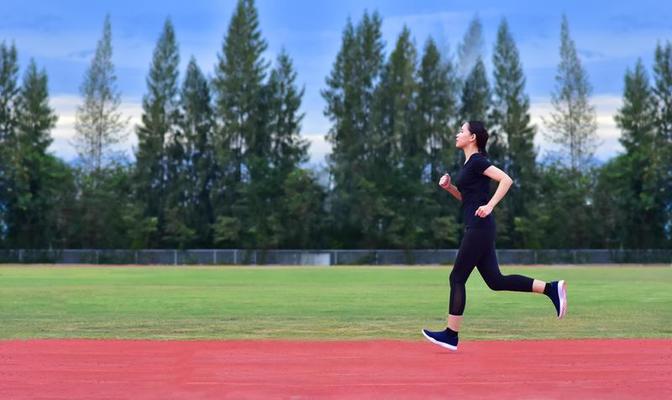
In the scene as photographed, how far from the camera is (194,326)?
14008mm

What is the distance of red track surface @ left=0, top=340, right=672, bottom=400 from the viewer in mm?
7289

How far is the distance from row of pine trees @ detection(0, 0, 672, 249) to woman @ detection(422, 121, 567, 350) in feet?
215

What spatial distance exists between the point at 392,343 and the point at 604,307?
365 inches

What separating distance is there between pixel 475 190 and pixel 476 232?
1.54 ft

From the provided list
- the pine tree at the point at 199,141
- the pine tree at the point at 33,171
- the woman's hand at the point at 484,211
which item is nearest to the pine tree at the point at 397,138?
the pine tree at the point at 199,141

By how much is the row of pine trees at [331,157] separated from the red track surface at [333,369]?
64748mm

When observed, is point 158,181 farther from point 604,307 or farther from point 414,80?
point 604,307

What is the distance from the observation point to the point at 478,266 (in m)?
9.73

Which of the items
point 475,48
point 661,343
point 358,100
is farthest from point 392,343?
point 475,48

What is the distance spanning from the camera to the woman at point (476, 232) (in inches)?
378

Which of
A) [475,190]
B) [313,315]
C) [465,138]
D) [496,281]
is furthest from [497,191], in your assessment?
[313,315]

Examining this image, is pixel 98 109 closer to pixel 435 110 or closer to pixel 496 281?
pixel 435 110

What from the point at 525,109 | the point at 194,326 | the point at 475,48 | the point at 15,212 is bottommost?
the point at 194,326

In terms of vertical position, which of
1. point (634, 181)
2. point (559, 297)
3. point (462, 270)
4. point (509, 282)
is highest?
point (634, 181)
